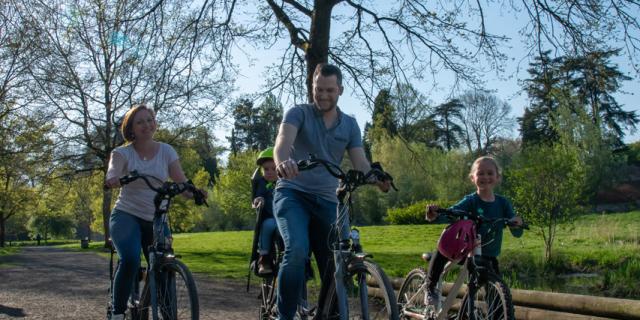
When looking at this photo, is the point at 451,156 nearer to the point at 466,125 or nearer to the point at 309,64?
the point at 466,125

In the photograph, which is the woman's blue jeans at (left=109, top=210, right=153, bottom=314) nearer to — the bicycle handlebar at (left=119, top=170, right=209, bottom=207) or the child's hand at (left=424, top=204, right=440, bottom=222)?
the bicycle handlebar at (left=119, top=170, right=209, bottom=207)

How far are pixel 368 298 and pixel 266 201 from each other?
3.37m

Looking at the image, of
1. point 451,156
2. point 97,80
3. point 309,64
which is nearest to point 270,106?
point 309,64

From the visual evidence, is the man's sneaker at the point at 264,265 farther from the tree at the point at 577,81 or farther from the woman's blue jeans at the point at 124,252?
the tree at the point at 577,81

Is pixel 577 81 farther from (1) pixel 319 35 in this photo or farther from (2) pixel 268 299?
(2) pixel 268 299

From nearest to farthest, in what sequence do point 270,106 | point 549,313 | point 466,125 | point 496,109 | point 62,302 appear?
point 549,313 < point 62,302 < point 270,106 < point 496,109 < point 466,125

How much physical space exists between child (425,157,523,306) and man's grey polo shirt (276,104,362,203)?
4.93 feet

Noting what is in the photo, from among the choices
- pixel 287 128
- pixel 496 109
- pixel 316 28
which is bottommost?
pixel 287 128

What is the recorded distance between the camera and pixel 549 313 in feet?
21.0

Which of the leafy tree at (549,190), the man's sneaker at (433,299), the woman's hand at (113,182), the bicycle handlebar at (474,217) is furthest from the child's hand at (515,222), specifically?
the leafy tree at (549,190)

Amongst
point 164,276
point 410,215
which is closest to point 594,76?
point 164,276

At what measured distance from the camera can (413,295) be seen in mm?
5887

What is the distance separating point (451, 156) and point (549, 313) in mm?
49365

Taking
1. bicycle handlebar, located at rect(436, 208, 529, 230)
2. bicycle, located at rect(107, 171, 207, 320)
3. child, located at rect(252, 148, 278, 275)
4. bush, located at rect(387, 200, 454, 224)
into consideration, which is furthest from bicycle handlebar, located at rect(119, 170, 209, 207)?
bush, located at rect(387, 200, 454, 224)
